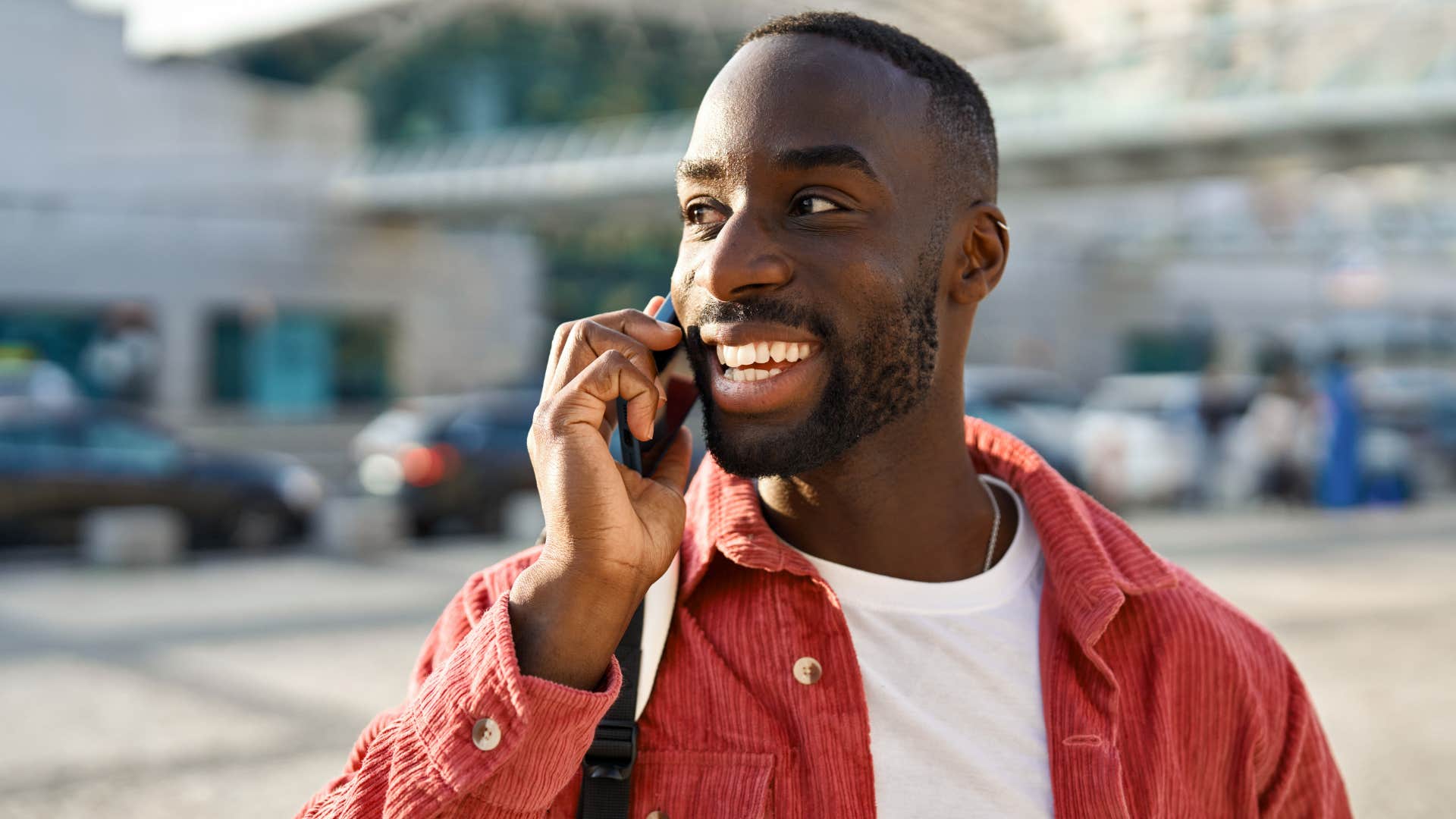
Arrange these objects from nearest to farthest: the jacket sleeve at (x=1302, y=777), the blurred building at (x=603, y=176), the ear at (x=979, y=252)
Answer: the jacket sleeve at (x=1302, y=777) < the ear at (x=979, y=252) < the blurred building at (x=603, y=176)

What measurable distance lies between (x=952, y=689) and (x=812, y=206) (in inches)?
27.3

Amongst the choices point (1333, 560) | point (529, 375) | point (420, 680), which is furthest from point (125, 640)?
point (529, 375)

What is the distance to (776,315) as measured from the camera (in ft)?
6.12

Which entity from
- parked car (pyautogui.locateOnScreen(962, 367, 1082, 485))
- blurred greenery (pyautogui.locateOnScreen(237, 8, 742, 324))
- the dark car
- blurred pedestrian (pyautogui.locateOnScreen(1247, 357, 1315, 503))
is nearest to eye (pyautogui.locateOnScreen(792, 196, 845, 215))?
the dark car

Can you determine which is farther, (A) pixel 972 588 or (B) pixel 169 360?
(B) pixel 169 360

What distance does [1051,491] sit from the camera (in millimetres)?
2182

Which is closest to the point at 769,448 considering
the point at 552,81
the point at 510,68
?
the point at 510,68

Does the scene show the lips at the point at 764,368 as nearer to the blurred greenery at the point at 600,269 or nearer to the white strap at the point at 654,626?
the white strap at the point at 654,626

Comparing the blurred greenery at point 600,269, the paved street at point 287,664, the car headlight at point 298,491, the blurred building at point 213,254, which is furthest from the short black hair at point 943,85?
the blurred greenery at point 600,269

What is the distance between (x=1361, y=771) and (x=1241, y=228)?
120 feet

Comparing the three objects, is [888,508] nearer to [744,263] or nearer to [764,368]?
[764,368]

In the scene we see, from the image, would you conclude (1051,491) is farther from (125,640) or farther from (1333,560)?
(1333,560)

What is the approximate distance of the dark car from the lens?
13594 mm

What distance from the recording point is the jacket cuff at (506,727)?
1.62 metres
